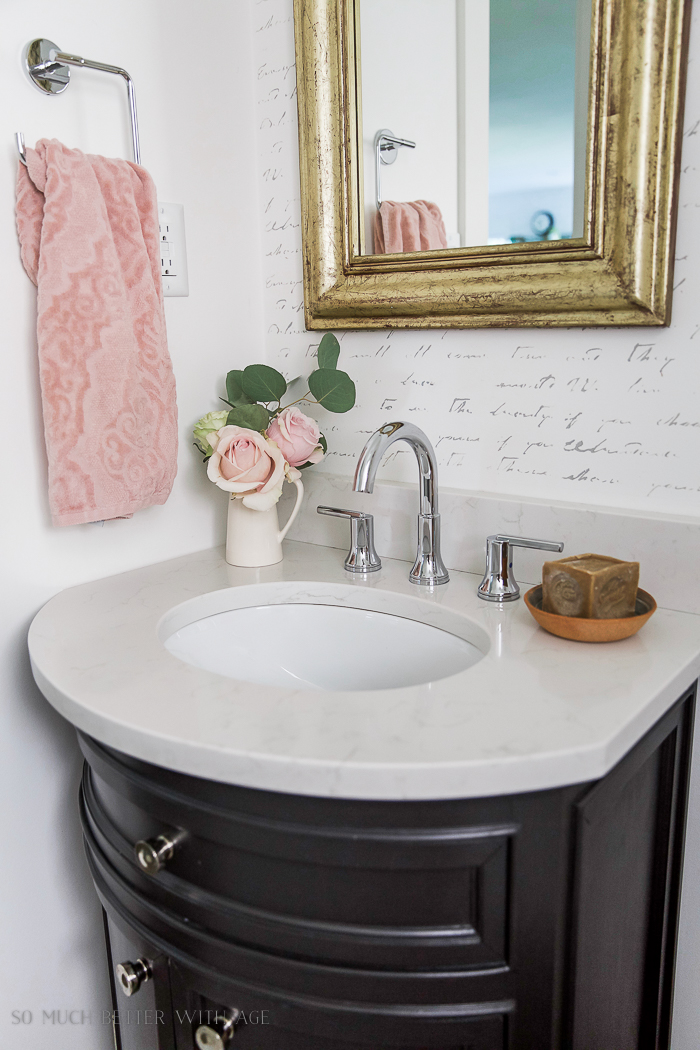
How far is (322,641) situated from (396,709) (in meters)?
0.37

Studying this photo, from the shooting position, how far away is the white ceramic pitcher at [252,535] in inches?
45.6

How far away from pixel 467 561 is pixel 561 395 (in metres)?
0.26

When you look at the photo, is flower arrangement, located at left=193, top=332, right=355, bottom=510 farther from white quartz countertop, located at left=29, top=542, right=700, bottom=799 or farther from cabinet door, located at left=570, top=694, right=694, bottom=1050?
cabinet door, located at left=570, top=694, right=694, bottom=1050

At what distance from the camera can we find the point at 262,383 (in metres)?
1.19

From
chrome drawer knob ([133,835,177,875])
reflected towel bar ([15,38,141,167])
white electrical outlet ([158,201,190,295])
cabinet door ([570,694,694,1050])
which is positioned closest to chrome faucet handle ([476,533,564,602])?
cabinet door ([570,694,694,1050])

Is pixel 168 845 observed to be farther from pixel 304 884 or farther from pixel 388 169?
pixel 388 169

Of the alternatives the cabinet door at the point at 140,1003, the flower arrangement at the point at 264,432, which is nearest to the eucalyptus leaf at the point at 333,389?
the flower arrangement at the point at 264,432

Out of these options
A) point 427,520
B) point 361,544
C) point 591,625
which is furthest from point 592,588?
point 361,544

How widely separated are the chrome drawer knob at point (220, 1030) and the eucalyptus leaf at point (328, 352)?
816 mm

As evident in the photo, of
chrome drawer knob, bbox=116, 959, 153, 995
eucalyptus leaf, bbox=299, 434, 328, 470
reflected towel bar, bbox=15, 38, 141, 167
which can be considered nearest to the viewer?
chrome drawer knob, bbox=116, 959, 153, 995

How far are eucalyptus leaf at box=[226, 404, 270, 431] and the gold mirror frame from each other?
7.5 inches

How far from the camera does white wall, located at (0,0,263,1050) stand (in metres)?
1.00

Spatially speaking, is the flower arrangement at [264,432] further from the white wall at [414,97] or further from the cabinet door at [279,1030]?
the cabinet door at [279,1030]

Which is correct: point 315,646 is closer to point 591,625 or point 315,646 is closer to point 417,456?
point 417,456
